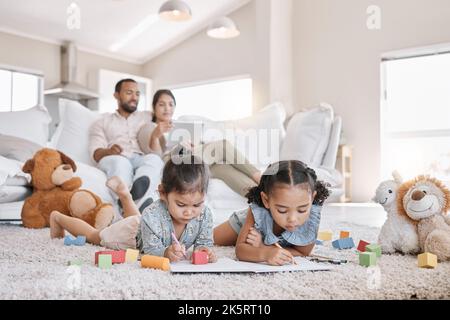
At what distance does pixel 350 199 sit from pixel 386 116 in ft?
2.77

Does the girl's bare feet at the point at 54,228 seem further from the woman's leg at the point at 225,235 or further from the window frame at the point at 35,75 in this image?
the window frame at the point at 35,75

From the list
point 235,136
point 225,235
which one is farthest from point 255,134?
point 225,235

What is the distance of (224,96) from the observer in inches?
205

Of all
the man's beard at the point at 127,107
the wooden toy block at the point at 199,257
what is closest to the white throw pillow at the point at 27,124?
the man's beard at the point at 127,107

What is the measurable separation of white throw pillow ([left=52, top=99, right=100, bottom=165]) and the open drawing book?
1627 mm

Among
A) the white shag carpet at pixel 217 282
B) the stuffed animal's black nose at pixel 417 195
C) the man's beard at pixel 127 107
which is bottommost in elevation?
the white shag carpet at pixel 217 282

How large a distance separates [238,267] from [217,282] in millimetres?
113

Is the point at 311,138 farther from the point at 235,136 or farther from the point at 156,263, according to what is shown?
the point at 156,263

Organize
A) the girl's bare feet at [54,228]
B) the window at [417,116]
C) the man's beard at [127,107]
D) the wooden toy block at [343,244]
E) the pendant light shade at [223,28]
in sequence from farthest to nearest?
the window at [417,116] → the pendant light shade at [223,28] → the man's beard at [127,107] → the girl's bare feet at [54,228] → the wooden toy block at [343,244]

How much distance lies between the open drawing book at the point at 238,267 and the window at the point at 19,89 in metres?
4.08

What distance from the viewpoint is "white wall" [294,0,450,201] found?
13.2ft

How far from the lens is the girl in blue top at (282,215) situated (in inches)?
37.2

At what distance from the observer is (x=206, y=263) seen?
0.97 metres
